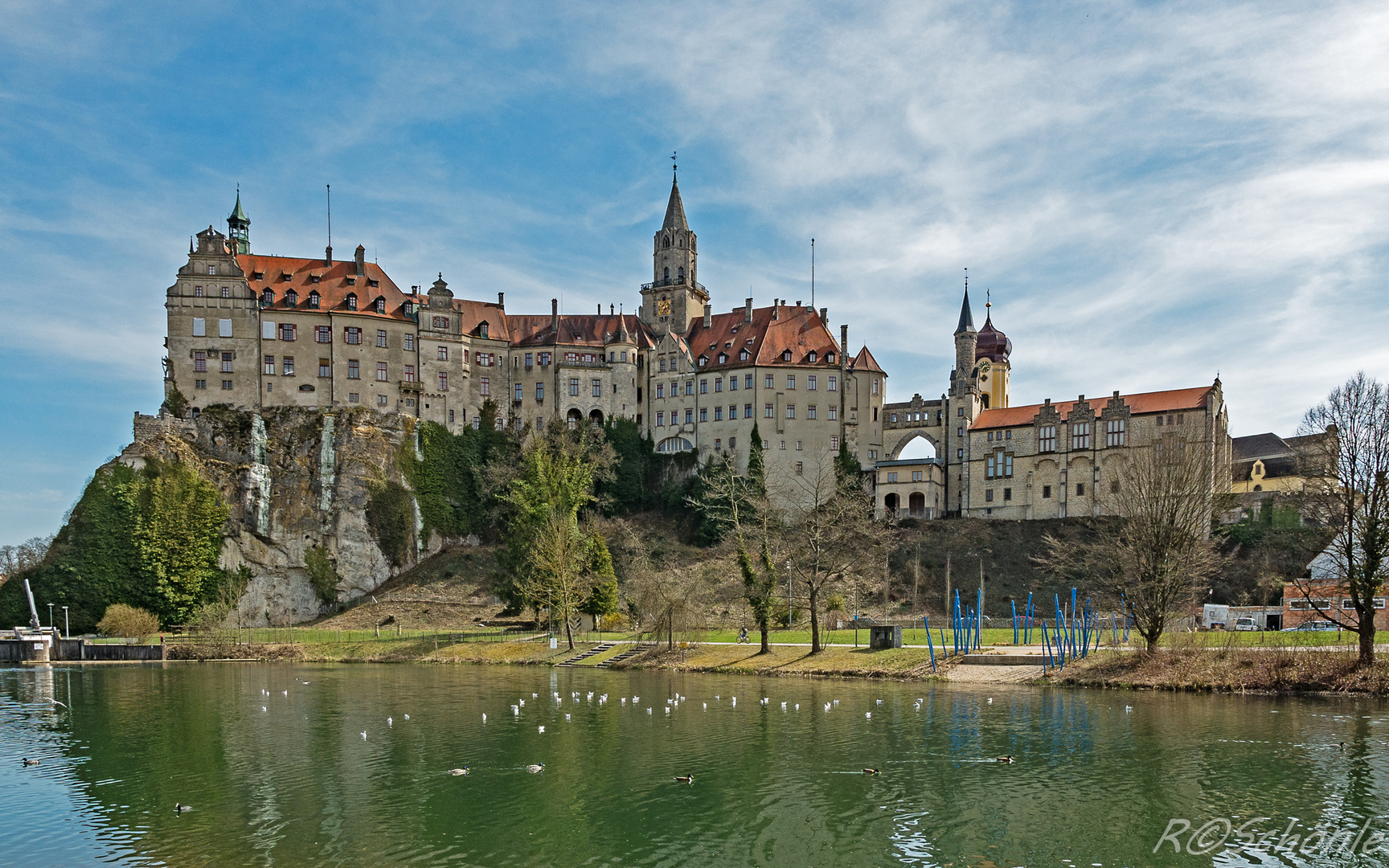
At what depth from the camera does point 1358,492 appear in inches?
1585

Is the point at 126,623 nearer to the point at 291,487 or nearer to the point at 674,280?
the point at 291,487

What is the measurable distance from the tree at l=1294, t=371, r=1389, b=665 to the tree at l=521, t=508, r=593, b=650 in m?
34.5

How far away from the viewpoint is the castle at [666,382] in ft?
268

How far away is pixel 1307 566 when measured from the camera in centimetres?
6656

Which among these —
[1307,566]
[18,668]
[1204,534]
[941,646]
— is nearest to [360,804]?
[941,646]

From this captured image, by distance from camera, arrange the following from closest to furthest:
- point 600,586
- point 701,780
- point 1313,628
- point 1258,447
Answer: point 701,780 → point 1313,628 → point 600,586 → point 1258,447

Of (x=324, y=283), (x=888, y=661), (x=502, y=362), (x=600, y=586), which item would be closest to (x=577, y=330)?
(x=502, y=362)

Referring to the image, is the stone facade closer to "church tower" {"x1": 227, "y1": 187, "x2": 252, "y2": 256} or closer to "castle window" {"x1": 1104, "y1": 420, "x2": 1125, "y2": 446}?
"castle window" {"x1": 1104, "y1": 420, "x2": 1125, "y2": 446}

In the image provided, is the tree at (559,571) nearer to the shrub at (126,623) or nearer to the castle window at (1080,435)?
the shrub at (126,623)

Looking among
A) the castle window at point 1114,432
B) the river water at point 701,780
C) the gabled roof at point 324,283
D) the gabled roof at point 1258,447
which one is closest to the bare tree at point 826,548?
the river water at point 701,780

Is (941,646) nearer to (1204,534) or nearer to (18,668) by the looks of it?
(1204,534)

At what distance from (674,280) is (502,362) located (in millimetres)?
17893

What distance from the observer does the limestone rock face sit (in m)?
76.3

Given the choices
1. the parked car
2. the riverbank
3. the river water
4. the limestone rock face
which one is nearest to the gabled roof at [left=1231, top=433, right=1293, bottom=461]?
the parked car
